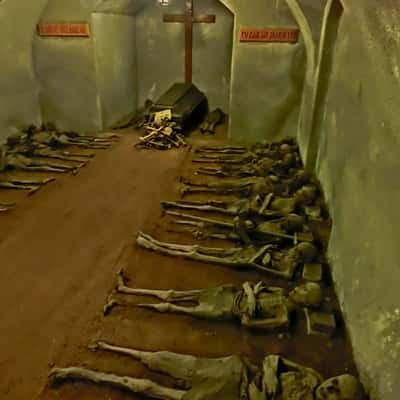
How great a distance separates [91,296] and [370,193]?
2643 millimetres

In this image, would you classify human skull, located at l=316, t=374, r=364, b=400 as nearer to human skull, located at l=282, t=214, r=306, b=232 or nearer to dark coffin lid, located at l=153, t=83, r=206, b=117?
human skull, located at l=282, t=214, r=306, b=232

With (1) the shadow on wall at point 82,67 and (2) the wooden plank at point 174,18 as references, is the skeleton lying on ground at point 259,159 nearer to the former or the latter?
(1) the shadow on wall at point 82,67

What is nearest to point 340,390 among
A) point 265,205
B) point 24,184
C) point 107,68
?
point 265,205

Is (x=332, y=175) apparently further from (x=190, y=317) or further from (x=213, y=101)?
(x=213, y=101)

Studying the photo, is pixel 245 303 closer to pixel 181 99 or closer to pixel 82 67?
pixel 82 67

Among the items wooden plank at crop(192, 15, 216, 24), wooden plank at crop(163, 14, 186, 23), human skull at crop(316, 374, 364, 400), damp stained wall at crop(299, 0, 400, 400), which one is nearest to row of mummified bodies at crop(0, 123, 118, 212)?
wooden plank at crop(163, 14, 186, 23)

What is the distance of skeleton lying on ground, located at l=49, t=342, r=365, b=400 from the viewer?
255 cm

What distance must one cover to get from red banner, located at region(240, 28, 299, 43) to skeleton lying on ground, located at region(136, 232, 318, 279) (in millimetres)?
5056

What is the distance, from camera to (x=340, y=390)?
2.47 meters

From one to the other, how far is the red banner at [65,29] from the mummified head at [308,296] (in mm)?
7381

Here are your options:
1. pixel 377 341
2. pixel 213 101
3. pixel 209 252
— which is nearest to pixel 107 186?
pixel 209 252

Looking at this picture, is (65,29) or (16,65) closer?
(16,65)

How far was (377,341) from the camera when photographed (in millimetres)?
2678

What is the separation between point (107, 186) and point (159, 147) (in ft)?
7.67
